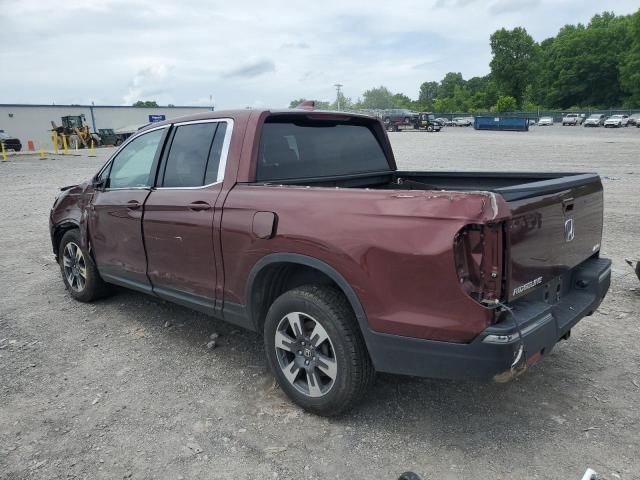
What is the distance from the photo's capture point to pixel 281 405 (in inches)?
134

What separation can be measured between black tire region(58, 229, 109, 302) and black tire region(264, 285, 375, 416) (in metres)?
2.69

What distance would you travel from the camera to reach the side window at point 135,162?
14.6 feet

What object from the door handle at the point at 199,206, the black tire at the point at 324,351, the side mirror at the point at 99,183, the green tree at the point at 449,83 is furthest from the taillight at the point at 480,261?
the green tree at the point at 449,83

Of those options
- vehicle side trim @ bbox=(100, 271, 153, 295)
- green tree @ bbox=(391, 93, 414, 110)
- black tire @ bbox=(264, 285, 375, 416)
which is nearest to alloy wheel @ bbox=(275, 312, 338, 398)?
black tire @ bbox=(264, 285, 375, 416)

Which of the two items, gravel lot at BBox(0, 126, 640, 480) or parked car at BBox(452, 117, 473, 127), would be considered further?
parked car at BBox(452, 117, 473, 127)

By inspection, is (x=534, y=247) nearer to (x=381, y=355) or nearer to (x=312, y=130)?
(x=381, y=355)

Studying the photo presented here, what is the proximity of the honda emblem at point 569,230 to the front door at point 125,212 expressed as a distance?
312 centimetres

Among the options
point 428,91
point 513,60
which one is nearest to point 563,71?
point 513,60

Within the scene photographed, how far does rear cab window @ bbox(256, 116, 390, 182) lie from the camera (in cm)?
374

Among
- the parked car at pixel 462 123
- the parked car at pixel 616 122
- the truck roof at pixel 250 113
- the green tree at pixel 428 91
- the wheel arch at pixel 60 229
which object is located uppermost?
the green tree at pixel 428 91

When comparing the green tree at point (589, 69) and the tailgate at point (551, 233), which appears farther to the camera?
the green tree at point (589, 69)

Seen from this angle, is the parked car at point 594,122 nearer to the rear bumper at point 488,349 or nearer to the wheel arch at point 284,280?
the rear bumper at point 488,349

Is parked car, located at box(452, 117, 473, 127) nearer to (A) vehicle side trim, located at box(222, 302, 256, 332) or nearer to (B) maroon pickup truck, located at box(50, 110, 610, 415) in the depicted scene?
(B) maroon pickup truck, located at box(50, 110, 610, 415)

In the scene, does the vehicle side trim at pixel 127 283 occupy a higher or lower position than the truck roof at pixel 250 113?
lower
